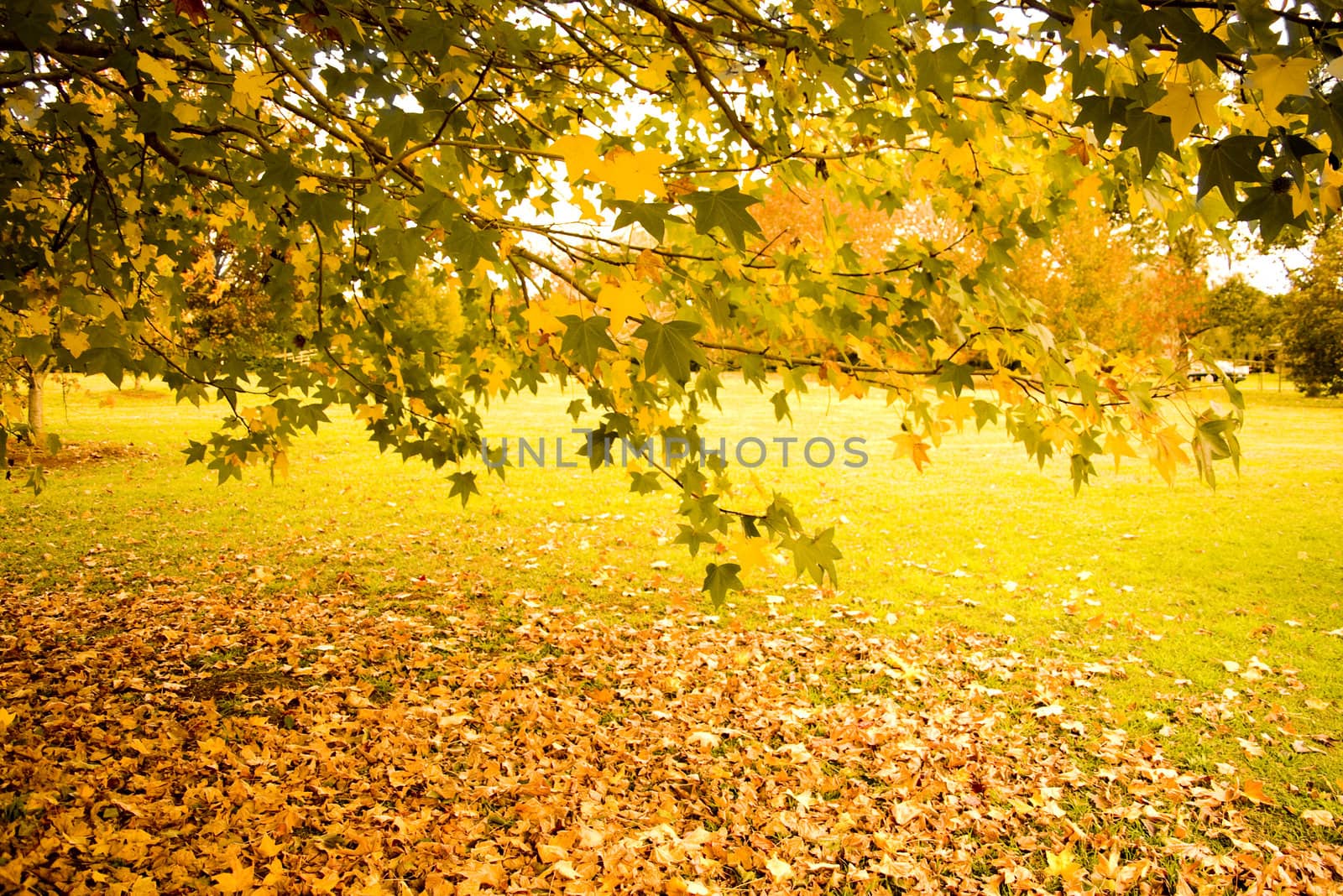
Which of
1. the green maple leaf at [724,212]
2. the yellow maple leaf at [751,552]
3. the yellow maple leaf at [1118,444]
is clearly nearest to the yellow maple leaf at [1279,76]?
the green maple leaf at [724,212]

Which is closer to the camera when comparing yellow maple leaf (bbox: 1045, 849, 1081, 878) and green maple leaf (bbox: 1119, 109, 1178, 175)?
green maple leaf (bbox: 1119, 109, 1178, 175)

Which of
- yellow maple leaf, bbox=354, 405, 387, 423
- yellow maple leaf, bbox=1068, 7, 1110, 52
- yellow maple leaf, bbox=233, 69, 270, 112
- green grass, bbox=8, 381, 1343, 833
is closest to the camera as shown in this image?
yellow maple leaf, bbox=1068, 7, 1110, 52

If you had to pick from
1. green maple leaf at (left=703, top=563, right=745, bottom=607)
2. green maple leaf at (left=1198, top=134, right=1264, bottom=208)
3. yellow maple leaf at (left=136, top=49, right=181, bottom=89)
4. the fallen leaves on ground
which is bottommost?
the fallen leaves on ground

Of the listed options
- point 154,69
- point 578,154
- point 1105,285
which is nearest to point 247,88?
point 154,69

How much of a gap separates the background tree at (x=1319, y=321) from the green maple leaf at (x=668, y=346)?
24275 millimetres

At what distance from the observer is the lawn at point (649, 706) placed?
9.31ft

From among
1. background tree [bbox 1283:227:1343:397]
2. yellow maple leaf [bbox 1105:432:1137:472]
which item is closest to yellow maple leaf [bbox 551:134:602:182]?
yellow maple leaf [bbox 1105:432:1137:472]

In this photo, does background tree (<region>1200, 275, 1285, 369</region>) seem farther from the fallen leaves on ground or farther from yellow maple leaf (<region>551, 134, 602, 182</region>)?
yellow maple leaf (<region>551, 134, 602, 182</region>)

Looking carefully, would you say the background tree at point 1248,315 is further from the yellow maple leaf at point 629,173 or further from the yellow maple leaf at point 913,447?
the yellow maple leaf at point 629,173

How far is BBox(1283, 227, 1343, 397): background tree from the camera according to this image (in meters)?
19.5

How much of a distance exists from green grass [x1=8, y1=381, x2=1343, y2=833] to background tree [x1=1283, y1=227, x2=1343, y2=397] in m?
11.9

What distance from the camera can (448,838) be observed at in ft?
9.50

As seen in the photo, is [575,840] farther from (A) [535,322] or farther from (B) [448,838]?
(A) [535,322]

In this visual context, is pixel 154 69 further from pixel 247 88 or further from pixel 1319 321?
pixel 1319 321
